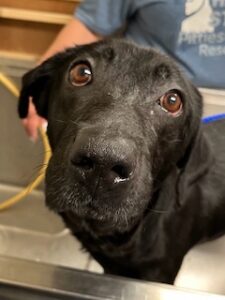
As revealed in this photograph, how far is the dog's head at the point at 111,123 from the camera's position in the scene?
2.31ft

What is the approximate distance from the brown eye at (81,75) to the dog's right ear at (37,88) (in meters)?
0.12

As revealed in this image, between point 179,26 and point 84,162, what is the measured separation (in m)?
0.87

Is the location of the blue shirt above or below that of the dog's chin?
above

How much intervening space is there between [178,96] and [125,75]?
0.12m

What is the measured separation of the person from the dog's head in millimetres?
402

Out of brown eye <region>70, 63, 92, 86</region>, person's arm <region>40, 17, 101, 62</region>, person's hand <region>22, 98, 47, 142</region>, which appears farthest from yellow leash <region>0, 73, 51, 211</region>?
brown eye <region>70, 63, 92, 86</region>

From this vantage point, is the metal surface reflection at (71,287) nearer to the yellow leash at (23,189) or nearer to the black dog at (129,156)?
the black dog at (129,156)

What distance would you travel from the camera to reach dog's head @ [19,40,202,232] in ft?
2.31

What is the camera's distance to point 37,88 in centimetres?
108

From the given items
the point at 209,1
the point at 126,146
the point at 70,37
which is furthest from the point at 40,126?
the point at 126,146

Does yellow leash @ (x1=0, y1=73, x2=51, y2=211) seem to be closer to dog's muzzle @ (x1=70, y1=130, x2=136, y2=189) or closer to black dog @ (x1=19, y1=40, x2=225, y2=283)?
black dog @ (x1=19, y1=40, x2=225, y2=283)

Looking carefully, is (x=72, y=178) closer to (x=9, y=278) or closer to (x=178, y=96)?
(x=9, y=278)

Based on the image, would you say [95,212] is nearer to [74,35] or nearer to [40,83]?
[40,83]

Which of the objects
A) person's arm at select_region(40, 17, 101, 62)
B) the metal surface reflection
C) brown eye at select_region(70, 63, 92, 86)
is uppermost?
brown eye at select_region(70, 63, 92, 86)
